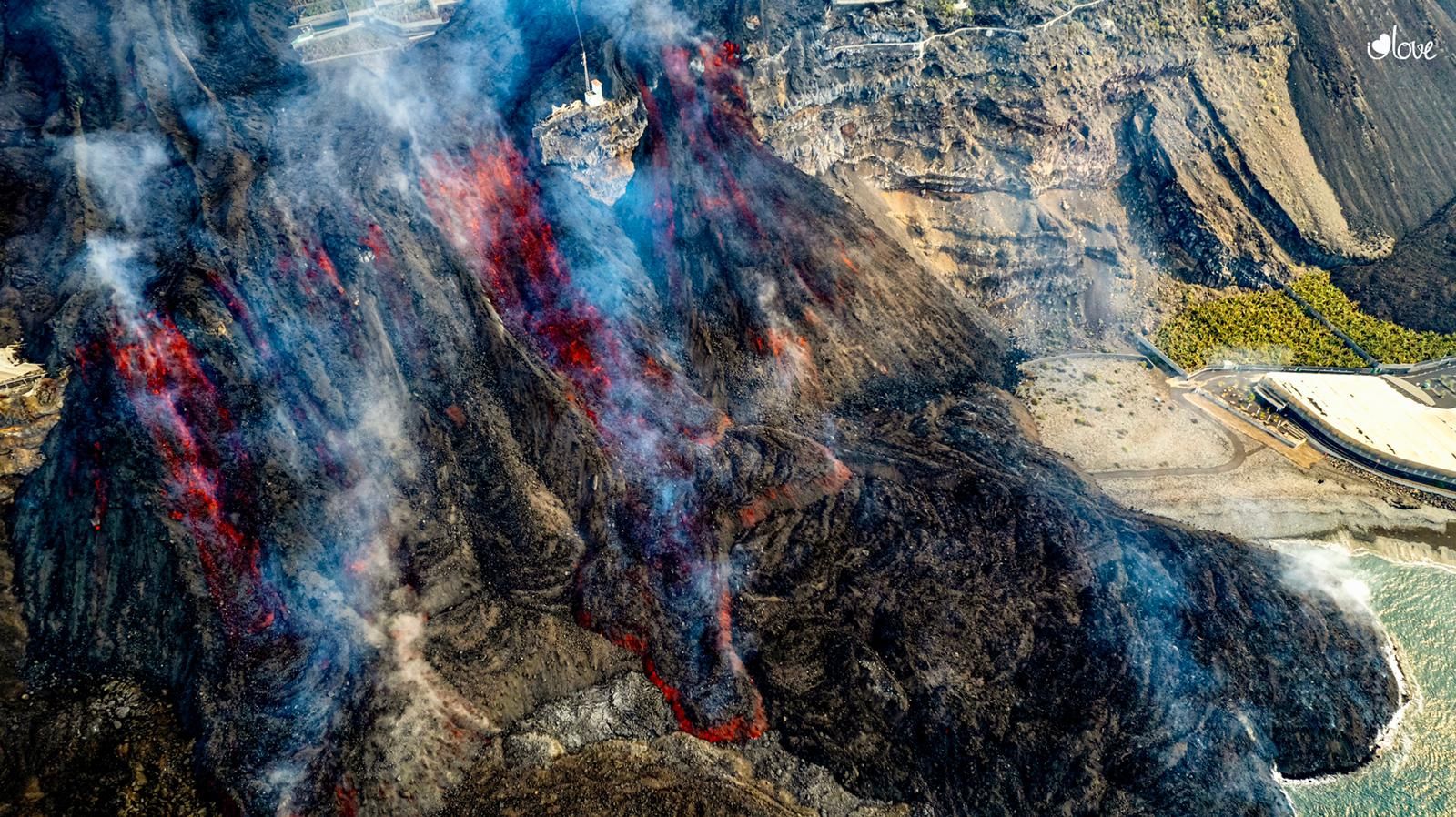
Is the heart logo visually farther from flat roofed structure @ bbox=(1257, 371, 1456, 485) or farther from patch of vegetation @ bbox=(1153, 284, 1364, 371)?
flat roofed structure @ bbox=(1257, 371, 1456, 485)

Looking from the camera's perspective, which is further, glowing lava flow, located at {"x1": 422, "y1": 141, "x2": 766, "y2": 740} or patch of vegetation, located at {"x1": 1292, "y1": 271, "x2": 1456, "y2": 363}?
patch of vegetation, located at {"x1": 1292, "y1": 271, "x2": 1456, "y2": 363}

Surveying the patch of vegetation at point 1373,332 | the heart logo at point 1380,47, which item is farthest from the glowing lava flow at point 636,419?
the heart logo at point 1380,47

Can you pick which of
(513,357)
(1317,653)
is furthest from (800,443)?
(1317,653)

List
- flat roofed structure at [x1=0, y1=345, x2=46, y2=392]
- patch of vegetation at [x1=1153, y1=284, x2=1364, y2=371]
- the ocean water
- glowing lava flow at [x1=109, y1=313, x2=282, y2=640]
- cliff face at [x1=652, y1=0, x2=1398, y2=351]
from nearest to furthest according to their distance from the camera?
the ocean water → glowing lava flow at [x1=109, y1=313, x2=282, y2=640] → flat roofed structure at [x1=0, y1=345, x2=46, y2=392] → cliff face at [x1=652, y1=0, x2=1398, y2=351] → patch of vegetation at [x1=1153, y1=284, x2=1364, y2=371]

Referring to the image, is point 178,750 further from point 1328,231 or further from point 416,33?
point 1328,231

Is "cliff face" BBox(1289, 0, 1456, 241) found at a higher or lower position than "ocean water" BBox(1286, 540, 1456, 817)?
higher

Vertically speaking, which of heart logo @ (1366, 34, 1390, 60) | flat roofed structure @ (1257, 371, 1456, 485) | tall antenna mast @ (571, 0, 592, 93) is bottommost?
flat roofed structure @ (1257, 371, 1456, 485)

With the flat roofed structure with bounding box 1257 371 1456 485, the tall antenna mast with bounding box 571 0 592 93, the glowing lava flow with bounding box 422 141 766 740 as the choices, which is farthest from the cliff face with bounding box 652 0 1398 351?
the glowing lava flow with bounding box 422 141 766 740
